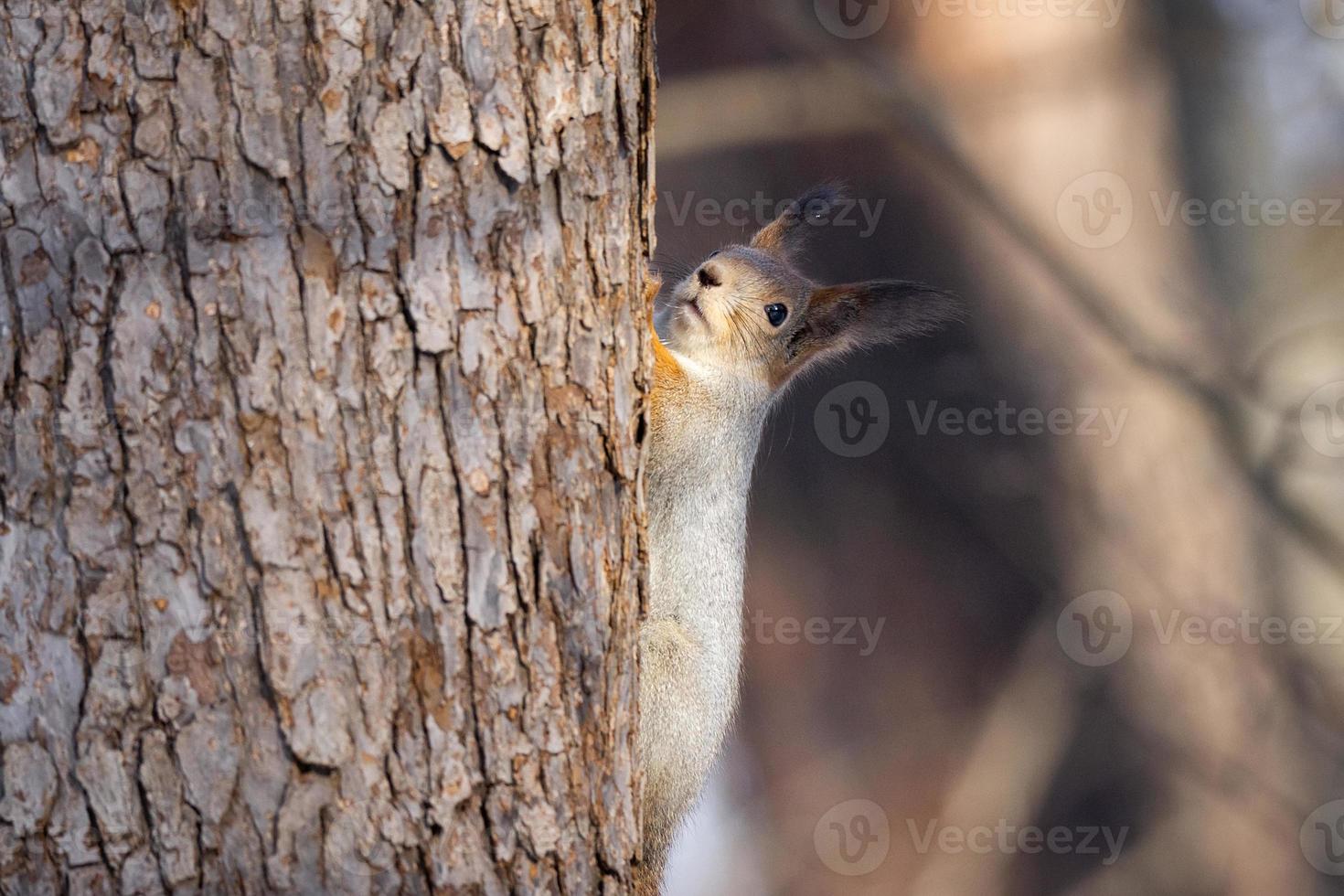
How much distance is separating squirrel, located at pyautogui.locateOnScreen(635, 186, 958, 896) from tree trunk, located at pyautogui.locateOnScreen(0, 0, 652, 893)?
78cm

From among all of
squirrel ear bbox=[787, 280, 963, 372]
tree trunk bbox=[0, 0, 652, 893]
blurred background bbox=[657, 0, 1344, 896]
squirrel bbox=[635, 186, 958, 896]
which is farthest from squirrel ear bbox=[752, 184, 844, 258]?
tree trunk bbox=[0, 0, 652, 893]

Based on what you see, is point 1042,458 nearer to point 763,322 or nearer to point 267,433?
point 763,322

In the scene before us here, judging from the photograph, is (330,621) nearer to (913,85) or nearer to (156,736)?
(156,736)

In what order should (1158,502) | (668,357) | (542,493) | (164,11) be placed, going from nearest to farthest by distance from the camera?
(164,11)
(542,493)
(668,357)
(1158,502)

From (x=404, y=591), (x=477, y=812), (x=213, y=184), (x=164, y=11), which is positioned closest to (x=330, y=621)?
(x=404, y=591)

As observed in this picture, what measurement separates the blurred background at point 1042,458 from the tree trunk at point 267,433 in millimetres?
3385

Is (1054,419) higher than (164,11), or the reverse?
(164,11)

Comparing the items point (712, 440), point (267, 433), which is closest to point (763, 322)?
point (712, 440)

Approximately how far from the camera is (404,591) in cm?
158

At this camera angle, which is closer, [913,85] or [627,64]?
[627,64]

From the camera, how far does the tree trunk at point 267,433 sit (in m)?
1.48

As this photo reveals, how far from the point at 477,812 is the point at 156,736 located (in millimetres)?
449

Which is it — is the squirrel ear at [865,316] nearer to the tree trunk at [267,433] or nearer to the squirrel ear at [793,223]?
the squirrel ear at [793,223]

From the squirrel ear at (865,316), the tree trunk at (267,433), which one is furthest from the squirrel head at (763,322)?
the tree trunk at (267,433)
